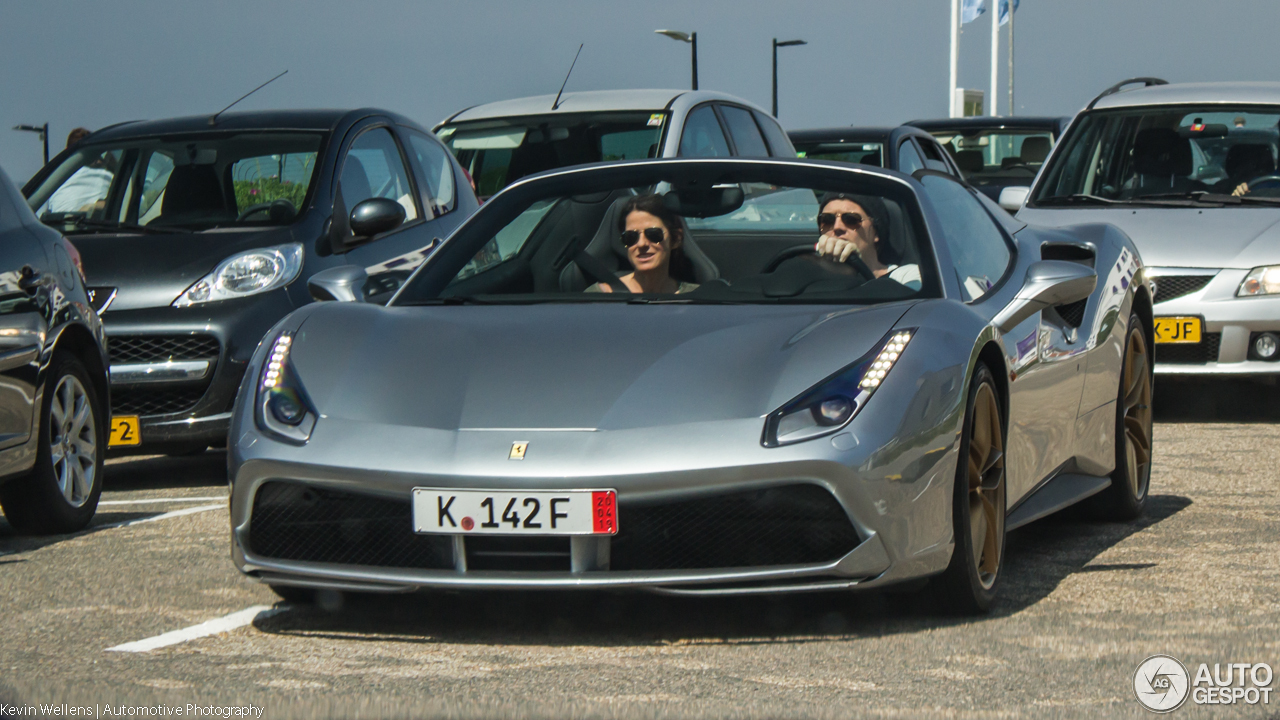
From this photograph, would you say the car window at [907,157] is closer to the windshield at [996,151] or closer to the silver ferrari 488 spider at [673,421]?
the windshield at [996,151]

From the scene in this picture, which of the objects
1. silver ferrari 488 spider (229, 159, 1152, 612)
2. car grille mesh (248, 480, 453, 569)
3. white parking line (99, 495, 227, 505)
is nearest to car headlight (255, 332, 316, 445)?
silver ferrari 488 spider (229, 159, 1152, 612)

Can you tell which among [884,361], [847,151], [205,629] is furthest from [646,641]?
[847,151]

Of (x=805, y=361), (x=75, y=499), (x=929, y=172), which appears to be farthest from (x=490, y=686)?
(x=75, y=499)

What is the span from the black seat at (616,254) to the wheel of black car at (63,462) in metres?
2.13

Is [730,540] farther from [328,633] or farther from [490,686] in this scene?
[328,633]

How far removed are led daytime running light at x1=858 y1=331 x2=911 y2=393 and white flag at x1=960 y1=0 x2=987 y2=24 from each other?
3492cm

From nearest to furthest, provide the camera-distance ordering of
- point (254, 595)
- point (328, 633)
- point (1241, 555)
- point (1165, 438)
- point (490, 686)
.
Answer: point (490, 686) → point (328, 633) → point (254, 595) → point (1241, 555) → point (1165, 438)

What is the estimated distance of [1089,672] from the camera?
411 cm

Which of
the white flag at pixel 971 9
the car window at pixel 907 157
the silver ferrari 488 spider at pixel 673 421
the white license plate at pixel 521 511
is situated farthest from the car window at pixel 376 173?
the white flag at pixel 971 9

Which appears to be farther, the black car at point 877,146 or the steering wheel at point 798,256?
the black car at point 877,146

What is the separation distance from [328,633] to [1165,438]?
18.1 feet

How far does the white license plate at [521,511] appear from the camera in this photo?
427 cm

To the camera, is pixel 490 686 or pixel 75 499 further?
pixel 75 499

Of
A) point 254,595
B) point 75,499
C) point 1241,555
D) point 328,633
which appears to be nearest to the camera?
point 328,633
